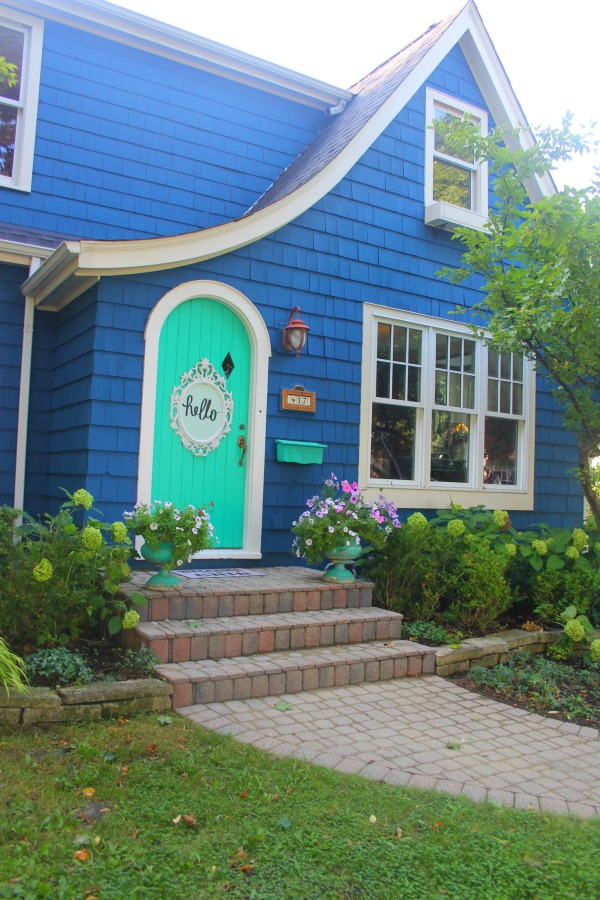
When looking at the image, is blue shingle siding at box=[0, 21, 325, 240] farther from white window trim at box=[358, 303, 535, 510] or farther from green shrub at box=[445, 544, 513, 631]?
green shrub at box=[445, 544, 513, 631]

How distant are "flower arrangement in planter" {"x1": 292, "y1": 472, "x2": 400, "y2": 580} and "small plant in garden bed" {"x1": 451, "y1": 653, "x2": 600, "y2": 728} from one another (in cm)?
129

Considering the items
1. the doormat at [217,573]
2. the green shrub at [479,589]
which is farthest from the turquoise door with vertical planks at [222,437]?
the green shrub at [479,589]

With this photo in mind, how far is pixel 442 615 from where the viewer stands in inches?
247

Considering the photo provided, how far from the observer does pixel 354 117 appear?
7.88m

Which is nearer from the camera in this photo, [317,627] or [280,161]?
[317,627]

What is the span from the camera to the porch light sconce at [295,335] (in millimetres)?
6641

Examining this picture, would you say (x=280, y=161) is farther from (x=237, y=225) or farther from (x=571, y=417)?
(x=571, y=417)

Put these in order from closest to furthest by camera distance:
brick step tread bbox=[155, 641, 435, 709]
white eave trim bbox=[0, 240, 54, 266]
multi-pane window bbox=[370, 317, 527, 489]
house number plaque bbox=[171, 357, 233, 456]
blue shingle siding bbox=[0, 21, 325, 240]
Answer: brick step tread bbox=[155, 641, 435, 709]
house number plaque bbox=[171, 357, 233, 456]
white eave trim bbox=[0, 240, 54, 266]
blue shingle siding bbox=[0, 21, 325, 240]
multi-pane window bbox=[370, 317, 527, 489]

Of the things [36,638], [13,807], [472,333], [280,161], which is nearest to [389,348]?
[472,333]

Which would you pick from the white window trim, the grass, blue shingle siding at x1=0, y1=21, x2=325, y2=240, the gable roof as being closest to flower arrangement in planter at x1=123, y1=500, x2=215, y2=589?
the grass

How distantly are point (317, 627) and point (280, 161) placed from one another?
5623 millimetres

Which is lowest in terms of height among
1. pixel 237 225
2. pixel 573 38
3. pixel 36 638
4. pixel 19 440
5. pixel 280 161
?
pixel 36 638

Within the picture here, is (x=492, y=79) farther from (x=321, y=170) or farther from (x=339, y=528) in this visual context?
(x=339, y=528)

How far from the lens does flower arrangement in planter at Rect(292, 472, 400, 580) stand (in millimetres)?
5844
